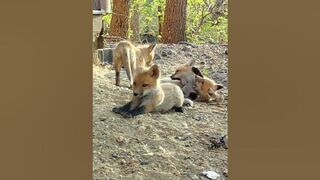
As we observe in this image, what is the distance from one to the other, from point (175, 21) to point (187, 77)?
13.0 inches

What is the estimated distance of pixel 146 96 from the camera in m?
2.42

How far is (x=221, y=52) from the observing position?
3.00m

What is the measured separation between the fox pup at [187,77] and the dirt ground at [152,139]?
3.6 inches

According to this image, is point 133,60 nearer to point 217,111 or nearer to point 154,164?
point 217,111

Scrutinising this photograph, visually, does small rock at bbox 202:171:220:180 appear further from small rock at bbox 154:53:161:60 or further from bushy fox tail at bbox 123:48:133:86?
small rock at bbox 154:53:161:60

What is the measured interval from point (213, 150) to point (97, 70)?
86 cm

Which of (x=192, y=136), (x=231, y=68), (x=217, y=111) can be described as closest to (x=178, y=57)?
(x=217, y=111)

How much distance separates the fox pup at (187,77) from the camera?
107 inches

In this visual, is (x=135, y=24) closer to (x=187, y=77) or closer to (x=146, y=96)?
(x=187, y=77)

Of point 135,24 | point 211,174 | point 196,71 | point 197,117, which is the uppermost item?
point 135,24

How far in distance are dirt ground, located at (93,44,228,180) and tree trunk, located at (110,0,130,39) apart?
0.77ft

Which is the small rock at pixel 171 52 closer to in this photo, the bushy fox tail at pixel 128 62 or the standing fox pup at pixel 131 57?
the standing fox pup at pixel 131 57

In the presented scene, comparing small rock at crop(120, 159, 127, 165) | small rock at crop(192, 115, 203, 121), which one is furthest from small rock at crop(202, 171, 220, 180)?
small rock at crop(192, 115, 203, 121)

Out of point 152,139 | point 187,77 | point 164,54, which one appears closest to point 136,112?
point 152,139
